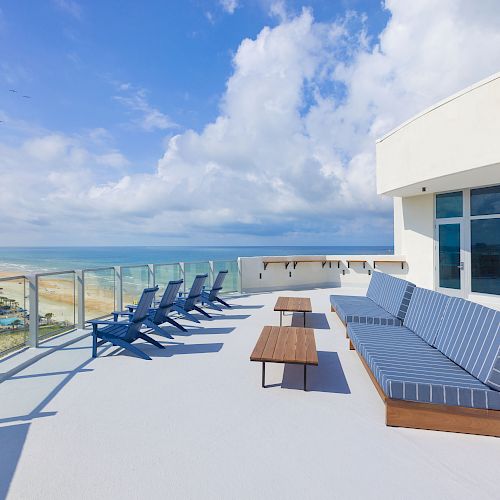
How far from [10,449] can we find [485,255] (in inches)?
394

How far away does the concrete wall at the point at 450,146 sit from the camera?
20.9 feet

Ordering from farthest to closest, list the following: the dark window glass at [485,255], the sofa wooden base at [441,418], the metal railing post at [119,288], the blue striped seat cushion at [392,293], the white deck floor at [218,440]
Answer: the dark window glass at [485,255] < the metal railing post at [119,288] < the blue striped seat cushion at [392,293] < the sofa wooden base at [441,418] < the white deck floor at [218,440]

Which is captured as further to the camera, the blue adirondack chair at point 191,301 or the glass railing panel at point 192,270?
the glass railing panel at point 192,270

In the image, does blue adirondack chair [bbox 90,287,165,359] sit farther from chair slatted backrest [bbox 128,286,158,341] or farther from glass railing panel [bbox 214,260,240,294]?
glass railing panel [bbox 214,260,240,294]

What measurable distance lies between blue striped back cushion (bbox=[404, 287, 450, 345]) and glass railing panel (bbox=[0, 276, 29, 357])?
5197mm

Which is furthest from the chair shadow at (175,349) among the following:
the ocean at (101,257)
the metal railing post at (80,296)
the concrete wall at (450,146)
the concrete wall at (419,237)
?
the ocean at (101,257)

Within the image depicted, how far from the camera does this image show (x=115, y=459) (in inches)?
89.0

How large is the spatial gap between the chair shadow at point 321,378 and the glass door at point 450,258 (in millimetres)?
6548

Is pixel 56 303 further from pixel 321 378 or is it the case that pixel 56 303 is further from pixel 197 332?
pixel 321 378

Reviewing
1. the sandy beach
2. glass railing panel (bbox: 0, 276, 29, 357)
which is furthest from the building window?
glass railing panel (bbox: 0, 276, 29, 357)

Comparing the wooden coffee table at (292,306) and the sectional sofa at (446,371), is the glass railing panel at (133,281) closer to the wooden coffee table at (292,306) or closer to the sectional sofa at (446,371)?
the wooden coffee table at (292,306)

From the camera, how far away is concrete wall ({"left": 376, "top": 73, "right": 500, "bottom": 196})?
20.9 feet

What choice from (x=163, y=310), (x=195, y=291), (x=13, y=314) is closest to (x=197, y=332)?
(x=163, y=310)

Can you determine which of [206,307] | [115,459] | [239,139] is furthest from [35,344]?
[239,139]
